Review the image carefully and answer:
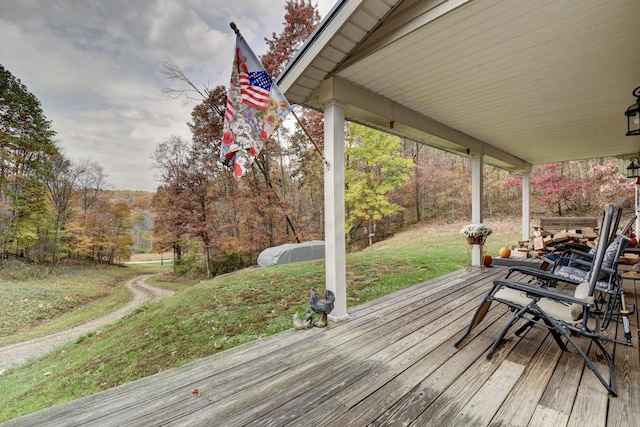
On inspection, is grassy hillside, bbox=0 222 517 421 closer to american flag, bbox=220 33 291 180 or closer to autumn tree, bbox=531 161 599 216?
american flag, bbox=220 33 291 180

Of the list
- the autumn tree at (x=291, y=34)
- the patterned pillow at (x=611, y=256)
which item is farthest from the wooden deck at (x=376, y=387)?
the autumn tree at (x=291, y=34)

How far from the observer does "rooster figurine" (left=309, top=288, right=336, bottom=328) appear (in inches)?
97.9

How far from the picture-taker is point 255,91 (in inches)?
87.7

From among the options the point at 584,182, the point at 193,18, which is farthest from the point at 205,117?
the point at 584,182

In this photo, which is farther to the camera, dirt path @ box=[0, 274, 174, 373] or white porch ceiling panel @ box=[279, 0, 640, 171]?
dirt path @ box=[0, 274, 174, 373]

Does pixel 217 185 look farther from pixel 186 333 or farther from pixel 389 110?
pixel 389 110

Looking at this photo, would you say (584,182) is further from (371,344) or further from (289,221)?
(371,344)

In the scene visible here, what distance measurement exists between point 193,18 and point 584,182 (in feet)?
52.4

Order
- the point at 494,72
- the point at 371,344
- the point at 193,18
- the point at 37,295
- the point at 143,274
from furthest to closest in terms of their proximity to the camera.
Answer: the point at 143,274 → the point at 37,295 → the point at 193,18 → the point at 494,72 → the point at 371,344

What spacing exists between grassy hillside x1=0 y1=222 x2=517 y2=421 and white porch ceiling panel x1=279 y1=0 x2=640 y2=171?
267cm

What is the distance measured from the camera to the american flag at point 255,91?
7.30 ft

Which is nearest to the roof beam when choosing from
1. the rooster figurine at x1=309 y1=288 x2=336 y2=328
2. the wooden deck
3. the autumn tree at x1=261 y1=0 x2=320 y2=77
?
the rooster figurine at x1=309 y1=288 x2=336 y2=328

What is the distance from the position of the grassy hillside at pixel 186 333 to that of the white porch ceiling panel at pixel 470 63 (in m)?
2.67

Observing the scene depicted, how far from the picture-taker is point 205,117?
10.9 meters
